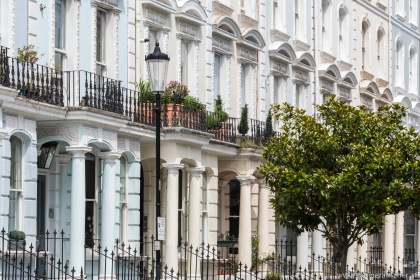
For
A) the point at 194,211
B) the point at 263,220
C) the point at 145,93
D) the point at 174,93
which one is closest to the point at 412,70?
the point at 263,220

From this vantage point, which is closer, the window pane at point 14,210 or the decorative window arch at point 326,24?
the window pane at point 14,210

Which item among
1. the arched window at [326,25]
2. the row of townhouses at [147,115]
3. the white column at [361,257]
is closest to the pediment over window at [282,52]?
the row of townhouses at [147,115]

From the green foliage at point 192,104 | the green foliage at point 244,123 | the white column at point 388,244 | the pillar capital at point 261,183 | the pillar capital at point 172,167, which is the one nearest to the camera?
the pillar capital at point 172,167

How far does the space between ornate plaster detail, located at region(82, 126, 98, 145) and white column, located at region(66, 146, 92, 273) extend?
18 cm

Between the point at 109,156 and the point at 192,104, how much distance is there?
414 centimetres

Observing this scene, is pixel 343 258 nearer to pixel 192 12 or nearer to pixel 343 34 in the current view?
pixel 192 12

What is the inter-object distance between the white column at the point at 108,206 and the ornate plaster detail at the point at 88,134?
3.91 ft

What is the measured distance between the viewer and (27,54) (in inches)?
1041

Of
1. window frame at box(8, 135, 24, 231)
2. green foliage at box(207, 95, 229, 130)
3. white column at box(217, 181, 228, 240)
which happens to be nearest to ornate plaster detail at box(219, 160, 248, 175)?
green foliage at box(207, 95, 229, 130)

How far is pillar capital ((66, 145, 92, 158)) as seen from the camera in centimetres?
2714

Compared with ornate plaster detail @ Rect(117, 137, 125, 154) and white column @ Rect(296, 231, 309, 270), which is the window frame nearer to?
ornate plaster detail @ Rect(117, 137, 125, 154)

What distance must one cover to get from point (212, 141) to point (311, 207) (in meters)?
3.63

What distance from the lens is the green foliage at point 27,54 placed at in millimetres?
26328

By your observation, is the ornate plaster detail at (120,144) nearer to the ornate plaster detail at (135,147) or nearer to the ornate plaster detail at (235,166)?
the ornate plaster detail at (135,147)
